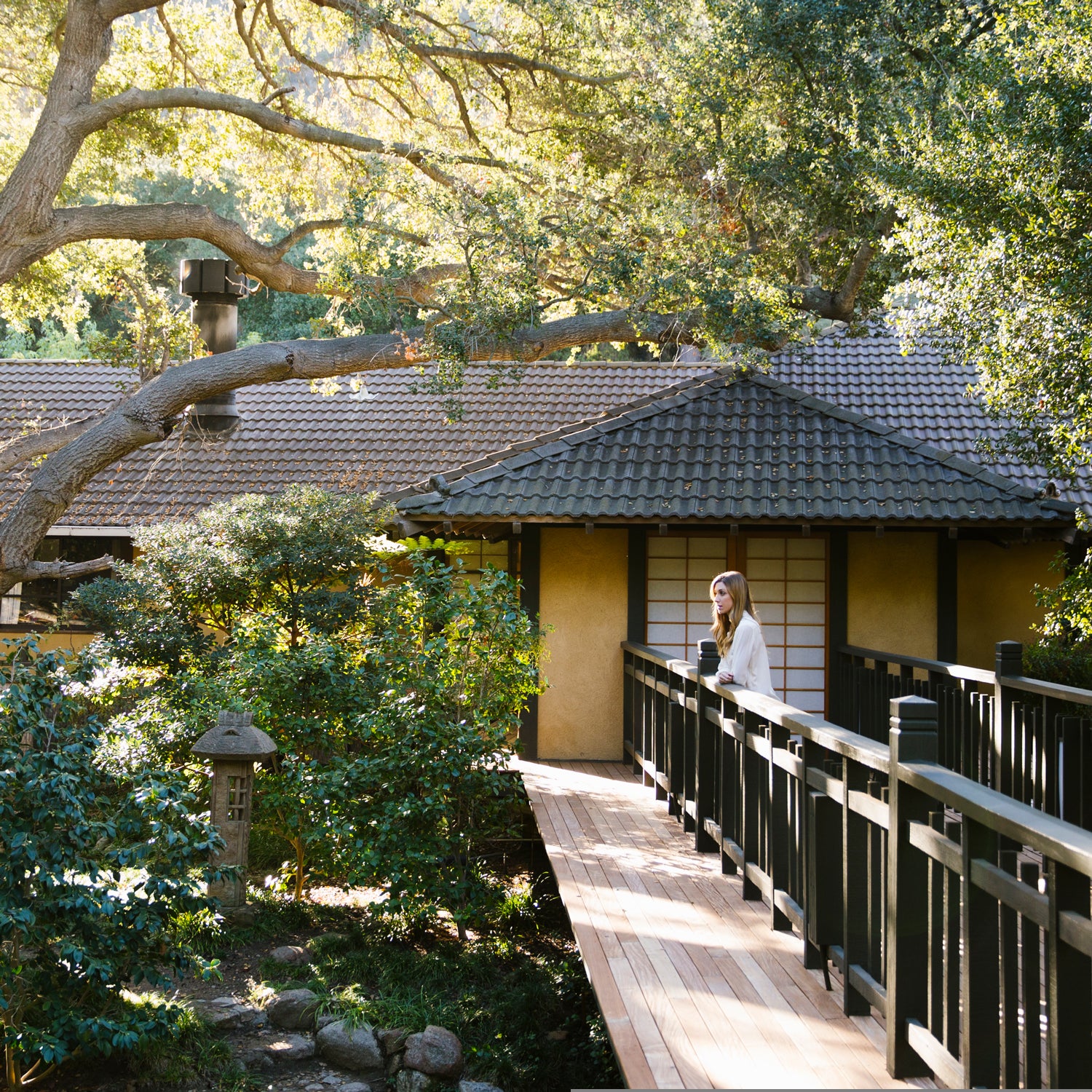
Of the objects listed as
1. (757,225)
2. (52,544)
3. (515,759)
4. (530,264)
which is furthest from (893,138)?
(52,544)

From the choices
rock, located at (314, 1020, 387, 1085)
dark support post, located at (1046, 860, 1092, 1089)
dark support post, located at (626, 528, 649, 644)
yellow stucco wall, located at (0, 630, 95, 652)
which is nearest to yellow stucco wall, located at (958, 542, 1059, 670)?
dark support post, located at (626, 528, 649, 644)

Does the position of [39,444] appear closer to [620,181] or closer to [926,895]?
[620,181]

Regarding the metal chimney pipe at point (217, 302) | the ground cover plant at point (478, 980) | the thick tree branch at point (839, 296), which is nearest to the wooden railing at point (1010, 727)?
the ground cover plant at point (478, 980)

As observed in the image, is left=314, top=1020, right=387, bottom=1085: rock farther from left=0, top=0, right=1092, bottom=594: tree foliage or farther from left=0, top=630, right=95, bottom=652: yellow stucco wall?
left=0, top=630, right=95, bottom=652: yellow stucco wall

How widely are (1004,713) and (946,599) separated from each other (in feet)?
13.3

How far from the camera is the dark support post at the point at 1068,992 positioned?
2.44 m

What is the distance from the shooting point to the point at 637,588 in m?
11.5

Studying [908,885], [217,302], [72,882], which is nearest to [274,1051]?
[72,882]

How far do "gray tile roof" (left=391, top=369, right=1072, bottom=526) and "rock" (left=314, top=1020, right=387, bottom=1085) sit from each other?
16.5ft

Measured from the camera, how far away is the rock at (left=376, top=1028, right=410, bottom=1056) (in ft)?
22.3

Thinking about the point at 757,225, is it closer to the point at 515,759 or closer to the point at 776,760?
the point at 515,759

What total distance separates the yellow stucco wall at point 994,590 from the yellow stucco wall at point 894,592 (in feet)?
1.42

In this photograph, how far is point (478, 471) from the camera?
11383 mm

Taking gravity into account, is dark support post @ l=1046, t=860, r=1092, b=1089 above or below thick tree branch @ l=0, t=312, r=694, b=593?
below
